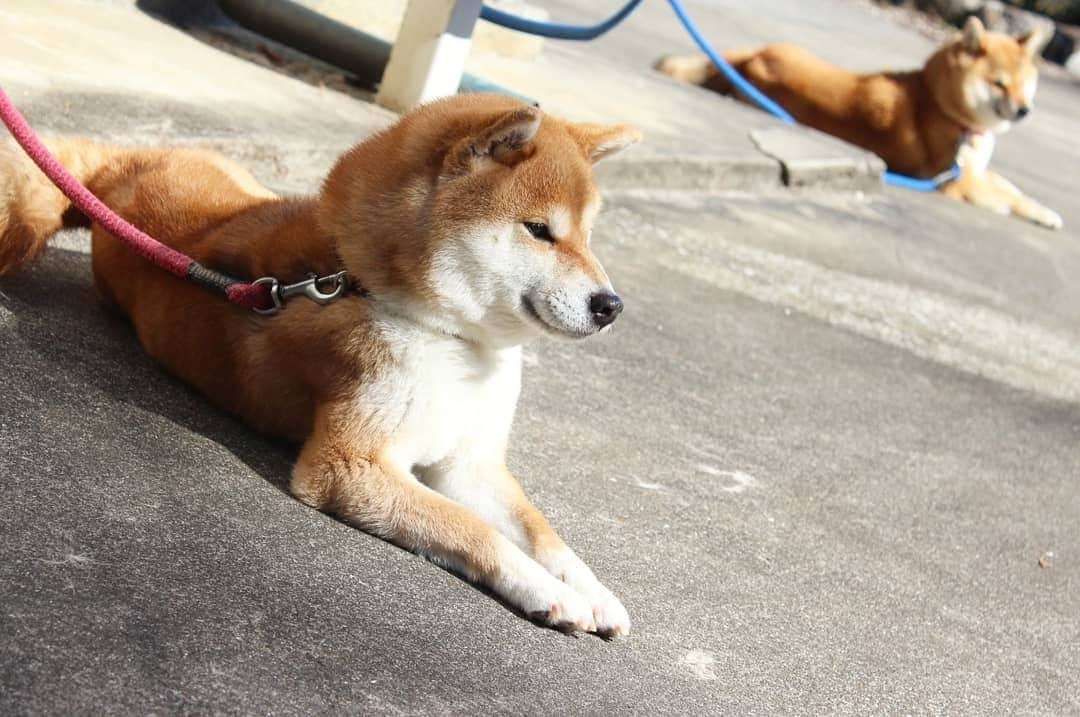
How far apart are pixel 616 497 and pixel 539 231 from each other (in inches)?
37.3

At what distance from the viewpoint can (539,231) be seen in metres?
3.09

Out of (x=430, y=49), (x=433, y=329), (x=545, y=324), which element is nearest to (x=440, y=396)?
(x=433, y=329)

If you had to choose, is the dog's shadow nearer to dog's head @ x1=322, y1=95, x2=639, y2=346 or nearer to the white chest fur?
the white chest fur

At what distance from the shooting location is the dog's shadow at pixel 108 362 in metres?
3.25

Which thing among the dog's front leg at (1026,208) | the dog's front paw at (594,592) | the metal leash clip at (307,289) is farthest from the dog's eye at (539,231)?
the dog's front leg at (1026,208)

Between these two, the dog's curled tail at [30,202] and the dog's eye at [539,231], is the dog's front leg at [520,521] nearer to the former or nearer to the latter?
the dog's eye at [539,231]

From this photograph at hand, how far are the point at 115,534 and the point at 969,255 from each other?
6.79 m

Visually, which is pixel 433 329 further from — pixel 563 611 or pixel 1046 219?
pixel 1046 219

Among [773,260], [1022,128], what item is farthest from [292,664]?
[1022,128]

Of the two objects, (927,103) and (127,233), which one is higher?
(127,233)

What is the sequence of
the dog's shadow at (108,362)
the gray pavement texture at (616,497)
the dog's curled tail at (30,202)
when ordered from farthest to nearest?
the dog's curled tail at (30,202) < the dog's shadow at (108,362) < the gray pavement texture at (616,497)

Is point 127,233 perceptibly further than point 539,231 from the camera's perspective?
Yes

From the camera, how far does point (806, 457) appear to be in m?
4.53

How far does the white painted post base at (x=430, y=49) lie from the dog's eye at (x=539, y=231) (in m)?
3.01
